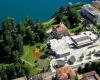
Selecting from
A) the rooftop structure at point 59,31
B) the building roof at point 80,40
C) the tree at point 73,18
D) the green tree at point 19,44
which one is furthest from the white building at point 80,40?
the green tree at point 19,44

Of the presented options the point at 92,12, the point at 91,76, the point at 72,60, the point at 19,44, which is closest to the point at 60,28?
the point at 92,12

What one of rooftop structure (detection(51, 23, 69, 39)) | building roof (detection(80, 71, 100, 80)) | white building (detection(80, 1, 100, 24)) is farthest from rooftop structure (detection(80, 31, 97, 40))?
building roof (detection(80, 71, 100, 80))

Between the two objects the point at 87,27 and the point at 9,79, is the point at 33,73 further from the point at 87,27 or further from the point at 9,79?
the point at 87,27

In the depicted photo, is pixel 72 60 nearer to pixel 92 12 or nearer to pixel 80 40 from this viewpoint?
pixel 80 40

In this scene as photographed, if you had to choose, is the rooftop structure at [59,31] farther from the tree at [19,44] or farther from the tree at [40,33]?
the tree at [19,44]

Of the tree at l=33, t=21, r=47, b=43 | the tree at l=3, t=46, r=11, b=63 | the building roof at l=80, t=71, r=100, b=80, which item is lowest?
the building roof at l=80, t=71, r=100, b=80

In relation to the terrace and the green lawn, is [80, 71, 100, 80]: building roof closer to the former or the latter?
the terrace
